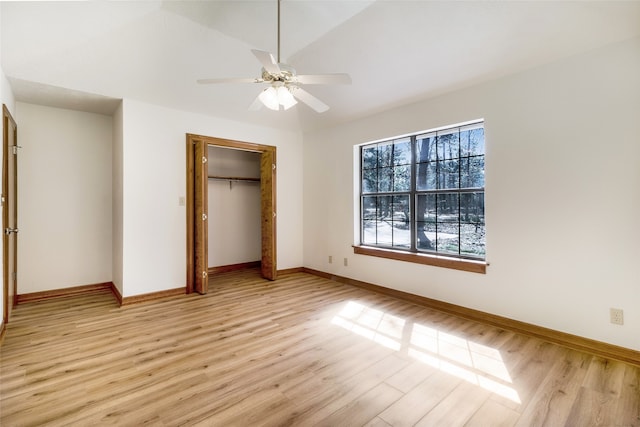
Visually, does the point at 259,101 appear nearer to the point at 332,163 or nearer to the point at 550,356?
the point at 332,163

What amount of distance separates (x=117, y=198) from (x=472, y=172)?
4489 mm

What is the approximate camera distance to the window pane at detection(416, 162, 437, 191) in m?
3.87

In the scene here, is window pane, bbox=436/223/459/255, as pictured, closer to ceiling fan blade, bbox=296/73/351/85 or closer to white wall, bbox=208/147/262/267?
ceiling fan blade, bbox=296/73/351/85

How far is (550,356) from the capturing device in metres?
2.52

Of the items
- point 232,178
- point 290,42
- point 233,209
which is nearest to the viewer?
point 290,42

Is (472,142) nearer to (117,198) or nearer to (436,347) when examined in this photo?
(436,347)

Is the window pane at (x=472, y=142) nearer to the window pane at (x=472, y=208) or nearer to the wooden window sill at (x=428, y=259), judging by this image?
the window pane at (x=472, y=208)

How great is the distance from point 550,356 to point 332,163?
3585 mm

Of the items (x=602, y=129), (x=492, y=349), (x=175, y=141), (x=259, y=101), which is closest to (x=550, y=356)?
(x=492, y=349)

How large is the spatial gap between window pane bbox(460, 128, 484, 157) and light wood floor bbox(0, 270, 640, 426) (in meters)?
1.87

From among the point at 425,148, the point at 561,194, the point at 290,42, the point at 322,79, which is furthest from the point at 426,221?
the point at 290,42

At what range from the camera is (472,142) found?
3.50m

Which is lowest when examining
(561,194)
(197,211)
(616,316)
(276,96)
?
(616,316)

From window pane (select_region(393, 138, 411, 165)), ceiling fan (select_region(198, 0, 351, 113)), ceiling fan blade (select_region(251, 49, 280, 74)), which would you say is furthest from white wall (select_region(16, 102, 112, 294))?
window pane (select_region(393, 138, 411, 165))
